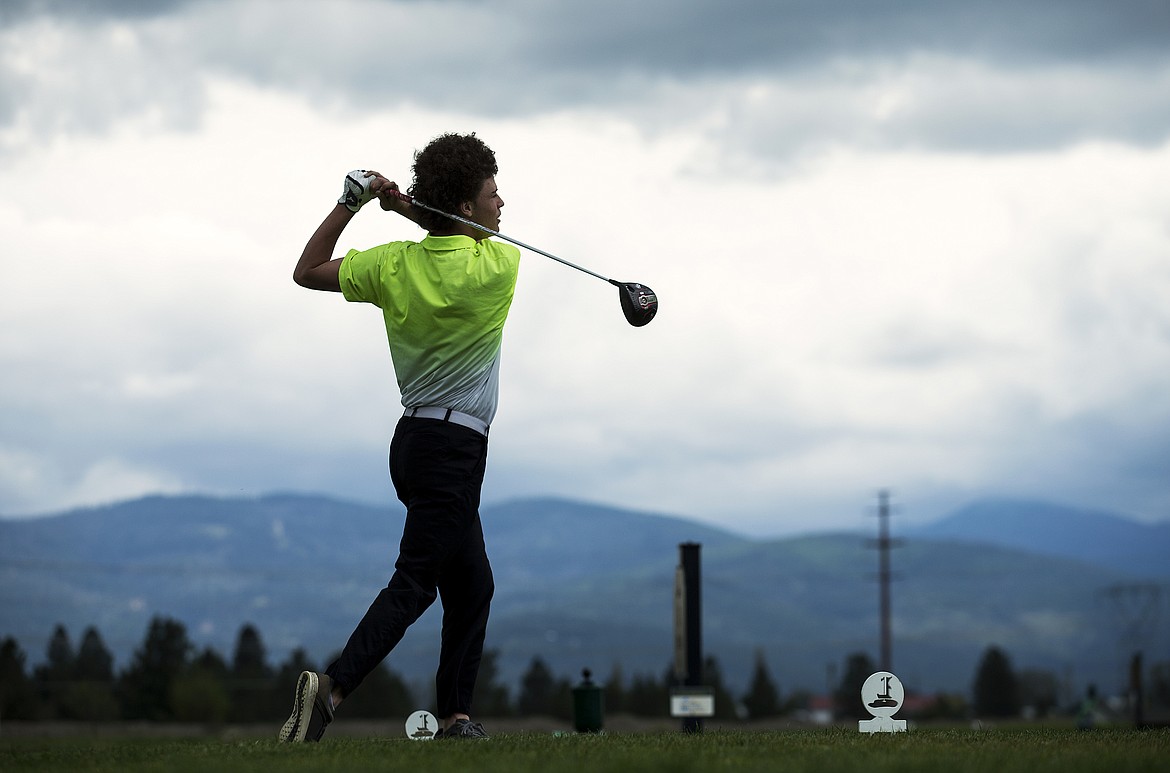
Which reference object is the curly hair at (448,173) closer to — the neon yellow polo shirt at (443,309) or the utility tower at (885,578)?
the neon yellow polo shirt at (443,309)

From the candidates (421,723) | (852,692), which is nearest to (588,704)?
(421,723)

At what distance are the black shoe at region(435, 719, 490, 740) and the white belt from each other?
1317mm

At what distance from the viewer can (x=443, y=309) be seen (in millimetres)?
6832

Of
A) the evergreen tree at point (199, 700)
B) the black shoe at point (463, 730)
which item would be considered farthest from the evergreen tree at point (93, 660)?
the black shoe at point (463, 730)

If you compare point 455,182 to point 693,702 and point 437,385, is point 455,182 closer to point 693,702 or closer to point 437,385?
point 437,385

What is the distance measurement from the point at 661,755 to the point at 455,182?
282 centimetres

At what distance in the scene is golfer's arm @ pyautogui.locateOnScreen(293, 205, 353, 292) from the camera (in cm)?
712

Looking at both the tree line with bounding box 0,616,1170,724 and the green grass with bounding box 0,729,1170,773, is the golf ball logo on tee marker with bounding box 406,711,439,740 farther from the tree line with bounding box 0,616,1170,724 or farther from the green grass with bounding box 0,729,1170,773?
the tree line with bounding box 0,616,1170,724

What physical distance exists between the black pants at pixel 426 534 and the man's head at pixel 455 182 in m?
0.99

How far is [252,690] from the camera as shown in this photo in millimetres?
98000

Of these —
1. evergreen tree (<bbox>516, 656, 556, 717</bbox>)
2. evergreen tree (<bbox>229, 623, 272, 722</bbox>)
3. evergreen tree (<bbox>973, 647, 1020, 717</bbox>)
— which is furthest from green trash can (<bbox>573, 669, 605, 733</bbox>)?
evergreen tree (<bbox>973, 647, 1020, 717</bbox>)

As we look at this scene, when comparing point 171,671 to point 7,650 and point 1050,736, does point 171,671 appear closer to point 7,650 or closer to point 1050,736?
point 7,650

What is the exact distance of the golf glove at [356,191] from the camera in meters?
7.05

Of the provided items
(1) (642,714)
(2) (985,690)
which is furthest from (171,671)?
(2) (985,690)
